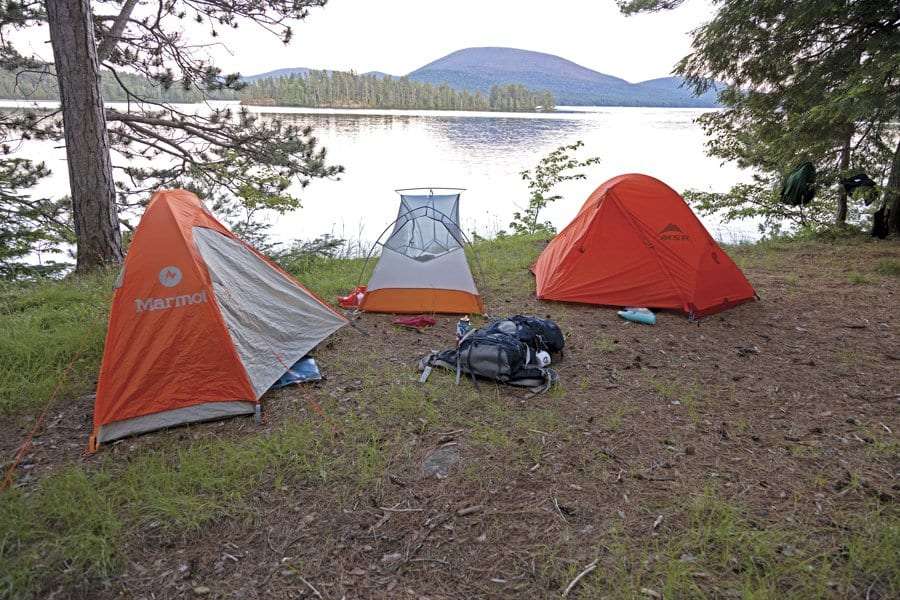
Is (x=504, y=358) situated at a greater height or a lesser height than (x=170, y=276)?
lesser

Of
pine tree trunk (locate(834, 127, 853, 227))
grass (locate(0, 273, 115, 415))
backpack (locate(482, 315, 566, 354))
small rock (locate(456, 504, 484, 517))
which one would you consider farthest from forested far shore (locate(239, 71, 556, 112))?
small rock (locate(456, 504, 484, 517))

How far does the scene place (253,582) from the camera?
2.40m

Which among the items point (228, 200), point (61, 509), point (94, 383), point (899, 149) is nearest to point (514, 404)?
point (61, 509)

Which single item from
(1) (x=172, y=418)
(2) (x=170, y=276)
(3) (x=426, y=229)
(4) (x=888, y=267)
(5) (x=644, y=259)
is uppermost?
(3) (x=426, y=229)

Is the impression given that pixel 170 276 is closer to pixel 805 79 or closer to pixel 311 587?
pixel 311 587

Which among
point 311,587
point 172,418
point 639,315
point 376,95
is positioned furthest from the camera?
point 376,95

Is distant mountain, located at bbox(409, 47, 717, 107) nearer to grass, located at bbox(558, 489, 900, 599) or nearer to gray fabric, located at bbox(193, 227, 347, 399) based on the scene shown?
gray fabric, located at bbox(193, 227, 347, 399)

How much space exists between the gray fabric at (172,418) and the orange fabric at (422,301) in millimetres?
2364

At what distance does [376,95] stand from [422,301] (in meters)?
50.1

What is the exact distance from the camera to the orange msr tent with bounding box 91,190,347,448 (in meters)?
3.57

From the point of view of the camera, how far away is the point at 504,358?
168 inches

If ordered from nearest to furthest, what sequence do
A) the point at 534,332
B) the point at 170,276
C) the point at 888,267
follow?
the point at 170,276 < the point at 534,332 < the point at 888,267

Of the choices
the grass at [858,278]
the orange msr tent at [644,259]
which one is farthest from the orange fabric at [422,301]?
the grass at [858,278]

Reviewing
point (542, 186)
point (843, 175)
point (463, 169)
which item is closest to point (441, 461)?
point (843, 175)
